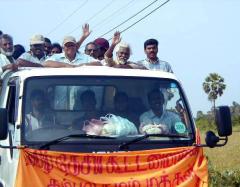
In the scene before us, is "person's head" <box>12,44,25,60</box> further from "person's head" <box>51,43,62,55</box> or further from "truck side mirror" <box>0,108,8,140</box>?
"truck side mirror" <box>0,108,8,140</box>

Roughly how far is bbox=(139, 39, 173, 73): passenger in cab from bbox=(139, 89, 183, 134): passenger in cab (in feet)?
6.81

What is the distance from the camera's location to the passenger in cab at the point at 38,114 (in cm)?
599

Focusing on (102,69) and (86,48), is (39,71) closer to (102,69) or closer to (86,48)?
(102,69)

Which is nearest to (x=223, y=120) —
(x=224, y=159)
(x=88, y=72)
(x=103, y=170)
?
(x=103, y=170)

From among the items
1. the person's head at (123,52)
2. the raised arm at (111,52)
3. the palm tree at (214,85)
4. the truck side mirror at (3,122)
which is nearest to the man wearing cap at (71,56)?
the raised arm at (111,52)

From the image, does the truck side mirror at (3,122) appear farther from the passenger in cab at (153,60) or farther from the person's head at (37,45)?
the passenger in cab at (153,60)

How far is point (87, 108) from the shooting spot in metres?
6.33

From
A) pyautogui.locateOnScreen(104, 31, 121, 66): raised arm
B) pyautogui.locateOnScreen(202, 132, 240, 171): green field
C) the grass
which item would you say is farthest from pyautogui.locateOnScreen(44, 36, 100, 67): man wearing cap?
pyautogui.locateOnScreen(202, 132, 240, 171): green field

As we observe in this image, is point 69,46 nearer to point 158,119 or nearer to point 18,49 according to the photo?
point 158,119

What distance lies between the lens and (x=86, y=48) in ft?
29.5

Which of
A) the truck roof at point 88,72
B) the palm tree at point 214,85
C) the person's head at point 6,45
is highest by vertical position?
the palm tree at point 214,85

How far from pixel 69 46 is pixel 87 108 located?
70.2 inches

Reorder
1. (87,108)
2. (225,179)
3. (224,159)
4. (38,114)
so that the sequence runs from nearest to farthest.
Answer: (38,114), (87,108), (225,179), (224,159)

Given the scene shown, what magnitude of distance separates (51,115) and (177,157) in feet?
4.36
